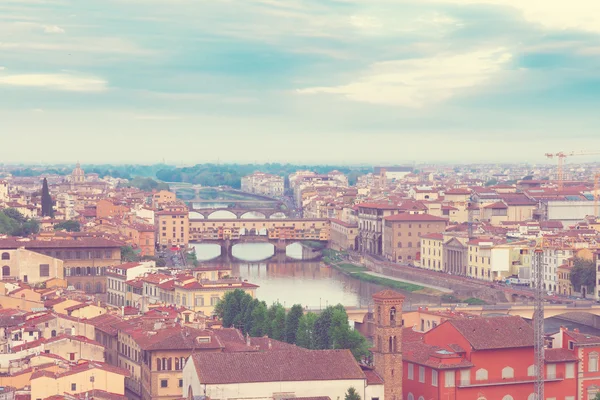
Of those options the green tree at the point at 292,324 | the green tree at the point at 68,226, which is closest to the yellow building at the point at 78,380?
the green tree at the point at 292,324

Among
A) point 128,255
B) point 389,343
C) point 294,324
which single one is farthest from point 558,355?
point 128,255

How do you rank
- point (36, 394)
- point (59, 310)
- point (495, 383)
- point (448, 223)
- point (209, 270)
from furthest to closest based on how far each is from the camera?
point (448, 223) < point (209, 270) < point (59, 310) < point (495, 383) < point (36, 394)

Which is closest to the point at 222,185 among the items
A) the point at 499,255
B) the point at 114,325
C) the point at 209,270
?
the point at 499,255

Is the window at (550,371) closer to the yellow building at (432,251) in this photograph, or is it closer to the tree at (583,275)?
the tree at (583,275)

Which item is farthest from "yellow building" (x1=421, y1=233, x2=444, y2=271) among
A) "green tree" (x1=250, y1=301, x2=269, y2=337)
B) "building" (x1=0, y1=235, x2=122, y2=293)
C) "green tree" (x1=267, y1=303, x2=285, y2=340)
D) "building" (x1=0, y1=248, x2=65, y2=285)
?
"green tree" (x1=267, y1=303, x2=285, y2=340)

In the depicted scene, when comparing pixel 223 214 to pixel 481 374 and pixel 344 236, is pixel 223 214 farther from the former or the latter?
pixel 481 374

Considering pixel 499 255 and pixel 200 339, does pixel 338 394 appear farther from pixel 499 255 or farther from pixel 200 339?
pixel 499 255

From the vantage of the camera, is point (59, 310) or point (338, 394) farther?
Answer: point (59, 310)
